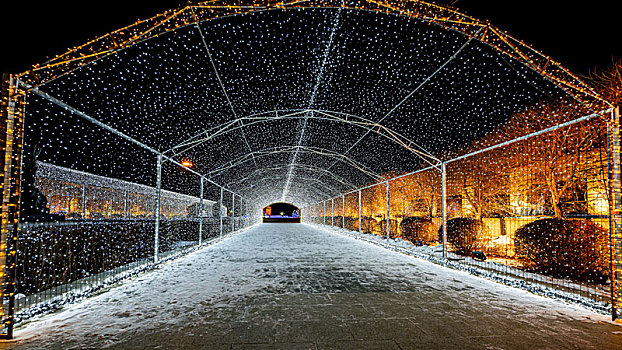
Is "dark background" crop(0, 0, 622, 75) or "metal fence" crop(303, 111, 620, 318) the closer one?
"dark background" crop(0, 0, 622, 75)

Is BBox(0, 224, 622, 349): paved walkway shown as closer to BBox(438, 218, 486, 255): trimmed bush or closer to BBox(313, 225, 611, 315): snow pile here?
BBox(313, 225, 611, 315): snow pile

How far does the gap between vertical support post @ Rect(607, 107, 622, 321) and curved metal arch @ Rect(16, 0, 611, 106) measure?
0.38 m

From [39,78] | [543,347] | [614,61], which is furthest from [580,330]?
[614,61]

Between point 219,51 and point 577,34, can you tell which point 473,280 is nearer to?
point 219,51

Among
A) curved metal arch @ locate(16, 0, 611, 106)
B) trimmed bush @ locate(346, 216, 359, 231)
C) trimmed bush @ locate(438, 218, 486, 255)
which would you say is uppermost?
curved metal arch @ locate(16, 0, 611, 106)

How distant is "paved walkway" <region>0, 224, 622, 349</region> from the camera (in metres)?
3.39

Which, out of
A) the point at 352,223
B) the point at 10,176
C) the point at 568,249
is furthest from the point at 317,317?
the point at 352,223

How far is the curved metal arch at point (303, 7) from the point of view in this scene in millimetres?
4066

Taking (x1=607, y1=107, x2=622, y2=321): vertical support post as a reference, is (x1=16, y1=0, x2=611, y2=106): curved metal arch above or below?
above

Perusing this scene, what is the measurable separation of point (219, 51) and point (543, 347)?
6568mm

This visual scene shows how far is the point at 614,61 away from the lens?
7.73 m

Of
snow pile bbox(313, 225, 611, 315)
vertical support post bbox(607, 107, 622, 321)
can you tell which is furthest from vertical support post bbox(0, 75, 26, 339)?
snow pile bbox(313, 225, 611, 315)

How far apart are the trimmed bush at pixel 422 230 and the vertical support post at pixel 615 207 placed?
28.9 ft

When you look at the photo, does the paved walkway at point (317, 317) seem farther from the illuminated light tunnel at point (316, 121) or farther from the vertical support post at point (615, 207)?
the illuminated light tunnel at point (316, 121)
